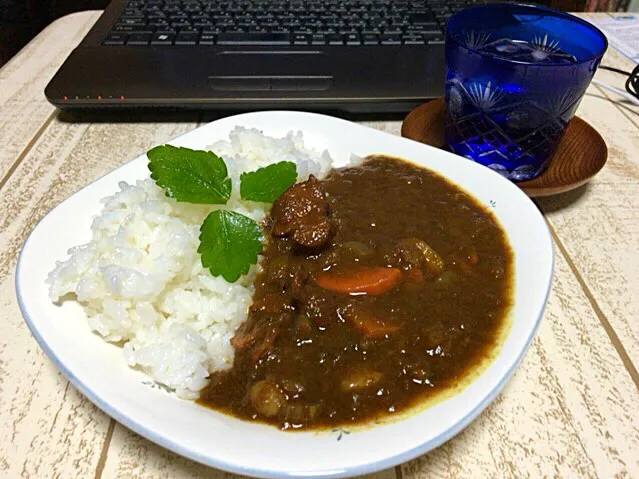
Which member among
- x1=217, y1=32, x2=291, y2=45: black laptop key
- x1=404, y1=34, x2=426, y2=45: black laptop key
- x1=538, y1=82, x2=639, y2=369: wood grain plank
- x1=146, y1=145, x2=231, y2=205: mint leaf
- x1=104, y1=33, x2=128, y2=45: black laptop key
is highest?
x1=146, y1=145, x2=231, y2=205: mint leaf

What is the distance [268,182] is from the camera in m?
1.61

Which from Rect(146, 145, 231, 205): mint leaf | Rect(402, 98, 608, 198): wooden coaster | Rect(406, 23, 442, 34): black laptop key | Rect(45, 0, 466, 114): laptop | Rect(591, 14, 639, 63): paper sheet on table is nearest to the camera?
Rect(146, 145, 231, 205): mint leaf

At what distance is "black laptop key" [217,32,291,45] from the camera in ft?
8.21

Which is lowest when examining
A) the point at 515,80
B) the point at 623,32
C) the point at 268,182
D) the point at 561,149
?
the point at 623,32

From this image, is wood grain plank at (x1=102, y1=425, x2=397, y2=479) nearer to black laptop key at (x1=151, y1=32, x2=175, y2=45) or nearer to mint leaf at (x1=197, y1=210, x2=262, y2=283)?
mint leaf at (x1=197, y1=210, x2=262, y2=283)

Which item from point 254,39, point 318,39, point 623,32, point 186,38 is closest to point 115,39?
point 186,38

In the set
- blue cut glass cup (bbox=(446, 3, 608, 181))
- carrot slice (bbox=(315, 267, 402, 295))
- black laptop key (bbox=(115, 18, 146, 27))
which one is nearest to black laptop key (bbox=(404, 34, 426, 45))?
blue cut glass cup (bbox=(446, 3, 608, 181))

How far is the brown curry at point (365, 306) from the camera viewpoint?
1116mm

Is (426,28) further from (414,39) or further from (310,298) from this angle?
(310,298)

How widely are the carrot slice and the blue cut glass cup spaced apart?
0.74 m

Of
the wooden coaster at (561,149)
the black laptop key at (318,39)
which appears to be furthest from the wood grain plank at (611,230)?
the black laptop key at (318,39)

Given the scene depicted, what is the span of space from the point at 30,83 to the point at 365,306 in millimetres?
2183

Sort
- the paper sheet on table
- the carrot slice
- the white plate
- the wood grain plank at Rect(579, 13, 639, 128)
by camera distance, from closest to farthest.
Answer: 1. the white plate
2. the carrot slice
3. the wood grain plank at Rect(579, 13, 639, 128)
4. the paper sheet on table

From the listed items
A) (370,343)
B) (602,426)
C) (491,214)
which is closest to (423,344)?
(370,343)
